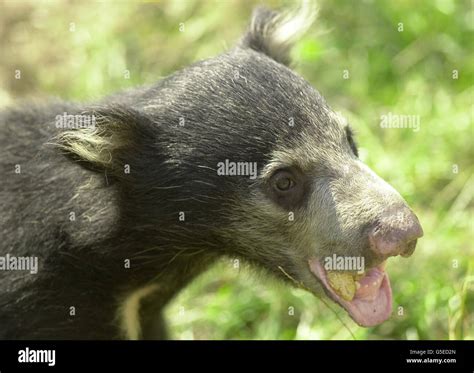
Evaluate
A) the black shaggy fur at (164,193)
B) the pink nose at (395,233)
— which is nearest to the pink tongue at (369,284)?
the black shaggy fur at (164,193)

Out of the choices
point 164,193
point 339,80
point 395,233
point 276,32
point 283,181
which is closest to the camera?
point 395,233

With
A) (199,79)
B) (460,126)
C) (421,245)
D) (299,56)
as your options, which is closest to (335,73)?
(299,56)

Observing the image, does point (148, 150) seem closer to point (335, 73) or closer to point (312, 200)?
point (312, 200)

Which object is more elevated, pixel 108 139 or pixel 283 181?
pixel 108 139

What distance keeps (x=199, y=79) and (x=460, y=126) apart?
4.61 meters

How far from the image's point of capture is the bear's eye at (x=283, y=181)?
580cm

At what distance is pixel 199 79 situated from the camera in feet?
19.9

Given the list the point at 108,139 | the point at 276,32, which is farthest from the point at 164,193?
the point at 276,32

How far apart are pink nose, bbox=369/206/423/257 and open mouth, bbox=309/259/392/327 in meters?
0.40

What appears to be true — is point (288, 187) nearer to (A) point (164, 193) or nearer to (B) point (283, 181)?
(B) point (283, 181)

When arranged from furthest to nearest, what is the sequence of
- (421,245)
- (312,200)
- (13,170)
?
(421,245) → (13,170) → (312,200)

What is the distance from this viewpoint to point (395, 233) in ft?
17.6

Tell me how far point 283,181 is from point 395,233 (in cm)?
85

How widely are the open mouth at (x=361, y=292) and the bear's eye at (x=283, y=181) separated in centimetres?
50
